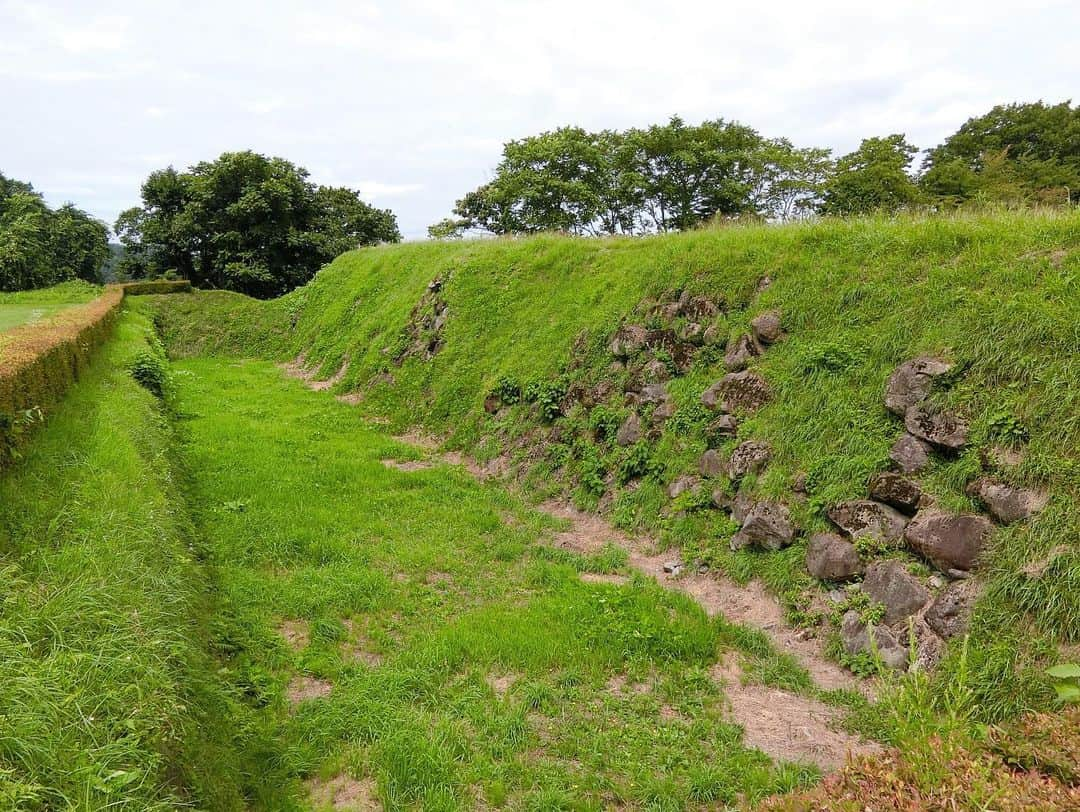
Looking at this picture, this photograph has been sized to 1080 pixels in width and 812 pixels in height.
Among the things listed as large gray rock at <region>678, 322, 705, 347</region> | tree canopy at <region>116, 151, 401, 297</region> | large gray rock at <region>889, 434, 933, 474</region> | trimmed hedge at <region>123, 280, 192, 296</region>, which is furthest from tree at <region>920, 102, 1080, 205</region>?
trimmed hedge at <region>123, 280, 192, 296</region>

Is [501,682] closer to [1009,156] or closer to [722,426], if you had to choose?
[722,426]

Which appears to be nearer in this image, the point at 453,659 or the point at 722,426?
the point at 453,659

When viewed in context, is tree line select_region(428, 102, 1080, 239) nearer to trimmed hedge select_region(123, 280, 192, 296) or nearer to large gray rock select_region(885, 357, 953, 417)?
trimmed hedge select_region(123, 280, 192, 296)

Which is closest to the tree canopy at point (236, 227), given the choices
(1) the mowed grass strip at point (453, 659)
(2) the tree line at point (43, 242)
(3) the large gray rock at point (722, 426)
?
(2) the tree line at point (43, 242)

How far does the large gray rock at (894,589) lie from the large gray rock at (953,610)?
135 mm

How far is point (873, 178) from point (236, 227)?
112ft

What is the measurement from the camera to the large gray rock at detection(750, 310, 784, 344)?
8.00 m

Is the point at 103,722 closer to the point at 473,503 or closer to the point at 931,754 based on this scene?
the point at 931,754

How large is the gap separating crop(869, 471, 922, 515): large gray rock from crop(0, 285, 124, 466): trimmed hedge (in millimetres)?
8527

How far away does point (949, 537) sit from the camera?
16.4ft

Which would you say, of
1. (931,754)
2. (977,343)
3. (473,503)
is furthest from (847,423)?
(473,503)

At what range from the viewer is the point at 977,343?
19.2 feet

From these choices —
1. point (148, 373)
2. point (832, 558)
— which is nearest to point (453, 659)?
point (832, 558)

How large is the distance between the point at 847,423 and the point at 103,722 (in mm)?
6817
